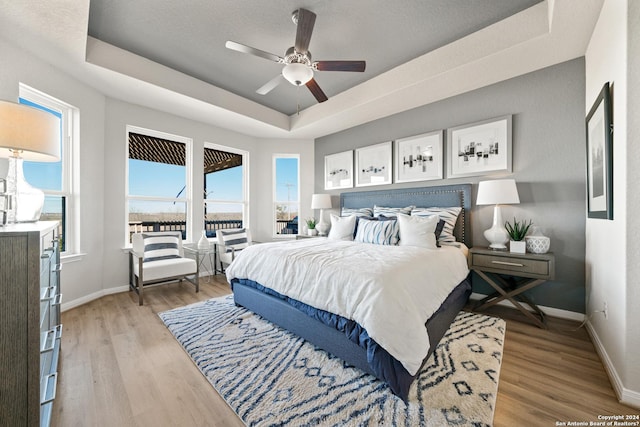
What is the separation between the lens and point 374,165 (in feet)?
14.0

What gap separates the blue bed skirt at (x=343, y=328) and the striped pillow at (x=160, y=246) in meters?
1.65

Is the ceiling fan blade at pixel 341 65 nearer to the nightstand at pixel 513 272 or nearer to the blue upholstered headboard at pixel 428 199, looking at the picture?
the blue upholstered headboard at pixel 428 199

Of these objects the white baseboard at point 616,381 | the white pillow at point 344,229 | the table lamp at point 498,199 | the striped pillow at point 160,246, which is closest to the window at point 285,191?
the white pillow at point 344,229

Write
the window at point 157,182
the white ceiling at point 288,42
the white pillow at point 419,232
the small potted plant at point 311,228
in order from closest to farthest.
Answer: the white ceiling at point 288,42
the white pillow at point 419,232
the window at point 157,182
the small potted plant at point 311,228

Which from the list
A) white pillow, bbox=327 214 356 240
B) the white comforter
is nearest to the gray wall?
the white comforter

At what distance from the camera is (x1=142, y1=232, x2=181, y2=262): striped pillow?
11.7 ft

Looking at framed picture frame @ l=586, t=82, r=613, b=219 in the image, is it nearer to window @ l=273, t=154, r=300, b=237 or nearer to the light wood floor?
the light wood floor

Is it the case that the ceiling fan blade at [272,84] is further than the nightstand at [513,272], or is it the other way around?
the ceiling fan blade at [272,84]

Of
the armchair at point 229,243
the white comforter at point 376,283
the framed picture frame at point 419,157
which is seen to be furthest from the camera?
the armchair at point 229,243

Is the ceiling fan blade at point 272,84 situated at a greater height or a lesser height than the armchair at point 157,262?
greater

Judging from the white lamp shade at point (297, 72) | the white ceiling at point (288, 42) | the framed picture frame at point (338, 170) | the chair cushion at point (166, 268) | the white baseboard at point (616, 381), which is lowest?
the white baseboard at point (616, 381)

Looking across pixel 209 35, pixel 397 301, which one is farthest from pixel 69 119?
pixel 397 301

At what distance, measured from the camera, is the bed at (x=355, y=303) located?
153 cm

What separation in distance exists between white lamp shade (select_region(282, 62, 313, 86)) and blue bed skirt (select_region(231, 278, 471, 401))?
208cm
